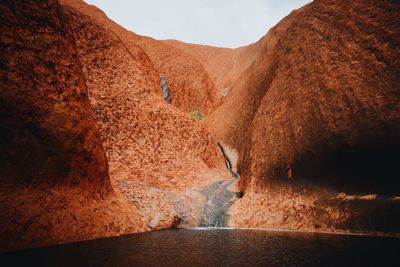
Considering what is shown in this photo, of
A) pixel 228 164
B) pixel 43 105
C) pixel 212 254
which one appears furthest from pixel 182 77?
pixel 212 254

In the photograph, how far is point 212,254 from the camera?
5.52 m

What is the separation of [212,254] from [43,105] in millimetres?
5591

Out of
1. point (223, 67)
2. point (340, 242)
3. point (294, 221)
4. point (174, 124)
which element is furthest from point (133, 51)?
point (223, 67)

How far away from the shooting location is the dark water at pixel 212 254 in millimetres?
4730

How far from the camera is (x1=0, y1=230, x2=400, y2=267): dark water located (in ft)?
15.5

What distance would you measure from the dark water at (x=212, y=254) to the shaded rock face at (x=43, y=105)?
205 cm

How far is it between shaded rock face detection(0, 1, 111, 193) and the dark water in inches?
80.8

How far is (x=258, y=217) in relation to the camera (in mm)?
11172

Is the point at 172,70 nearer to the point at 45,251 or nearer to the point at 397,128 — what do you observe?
the point at 397,128

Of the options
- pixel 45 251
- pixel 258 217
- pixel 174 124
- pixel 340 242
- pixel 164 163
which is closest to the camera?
pixel 45 251

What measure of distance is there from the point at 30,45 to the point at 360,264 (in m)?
8.82

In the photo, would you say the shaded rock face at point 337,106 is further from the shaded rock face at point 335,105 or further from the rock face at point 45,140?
the rock face at point 45,140

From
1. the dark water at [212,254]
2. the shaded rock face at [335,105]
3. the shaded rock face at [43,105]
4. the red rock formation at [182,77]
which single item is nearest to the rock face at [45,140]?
the shaded rock face at [43,105]

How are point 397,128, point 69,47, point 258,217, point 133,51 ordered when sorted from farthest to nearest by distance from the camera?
point 133,51, point 258,217, point 397,128, point 69,47
